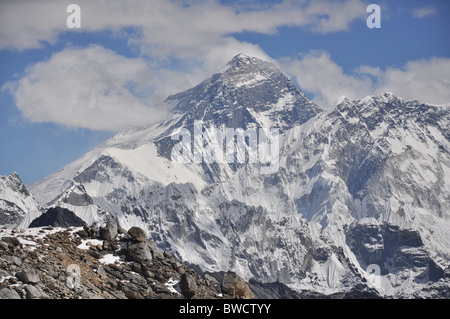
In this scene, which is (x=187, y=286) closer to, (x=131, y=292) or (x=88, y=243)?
(x=131, y=292)

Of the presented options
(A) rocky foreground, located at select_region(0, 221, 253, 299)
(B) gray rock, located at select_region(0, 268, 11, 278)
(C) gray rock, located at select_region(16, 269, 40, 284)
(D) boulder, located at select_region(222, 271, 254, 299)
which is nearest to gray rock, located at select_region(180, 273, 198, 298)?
(A) rocky foreground, located at select_region(0, 221, 253, 299)

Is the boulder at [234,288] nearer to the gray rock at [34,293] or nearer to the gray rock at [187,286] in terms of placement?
the gray rock at [187,286]

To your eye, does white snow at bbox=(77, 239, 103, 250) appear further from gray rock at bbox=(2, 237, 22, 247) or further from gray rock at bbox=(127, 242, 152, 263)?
gray rock at bbox=(2, 237, 22, 247)

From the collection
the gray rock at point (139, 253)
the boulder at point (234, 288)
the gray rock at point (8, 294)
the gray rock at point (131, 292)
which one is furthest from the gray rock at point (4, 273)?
the boulder at point (234, 288)

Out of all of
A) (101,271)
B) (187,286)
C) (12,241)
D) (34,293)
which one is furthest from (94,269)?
(34,293)

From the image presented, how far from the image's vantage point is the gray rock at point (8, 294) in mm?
60562

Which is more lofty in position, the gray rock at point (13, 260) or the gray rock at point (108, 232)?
the gray rock at point (108, 232)

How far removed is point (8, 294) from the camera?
6103cm

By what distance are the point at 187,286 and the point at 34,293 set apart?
1558 centimetres
